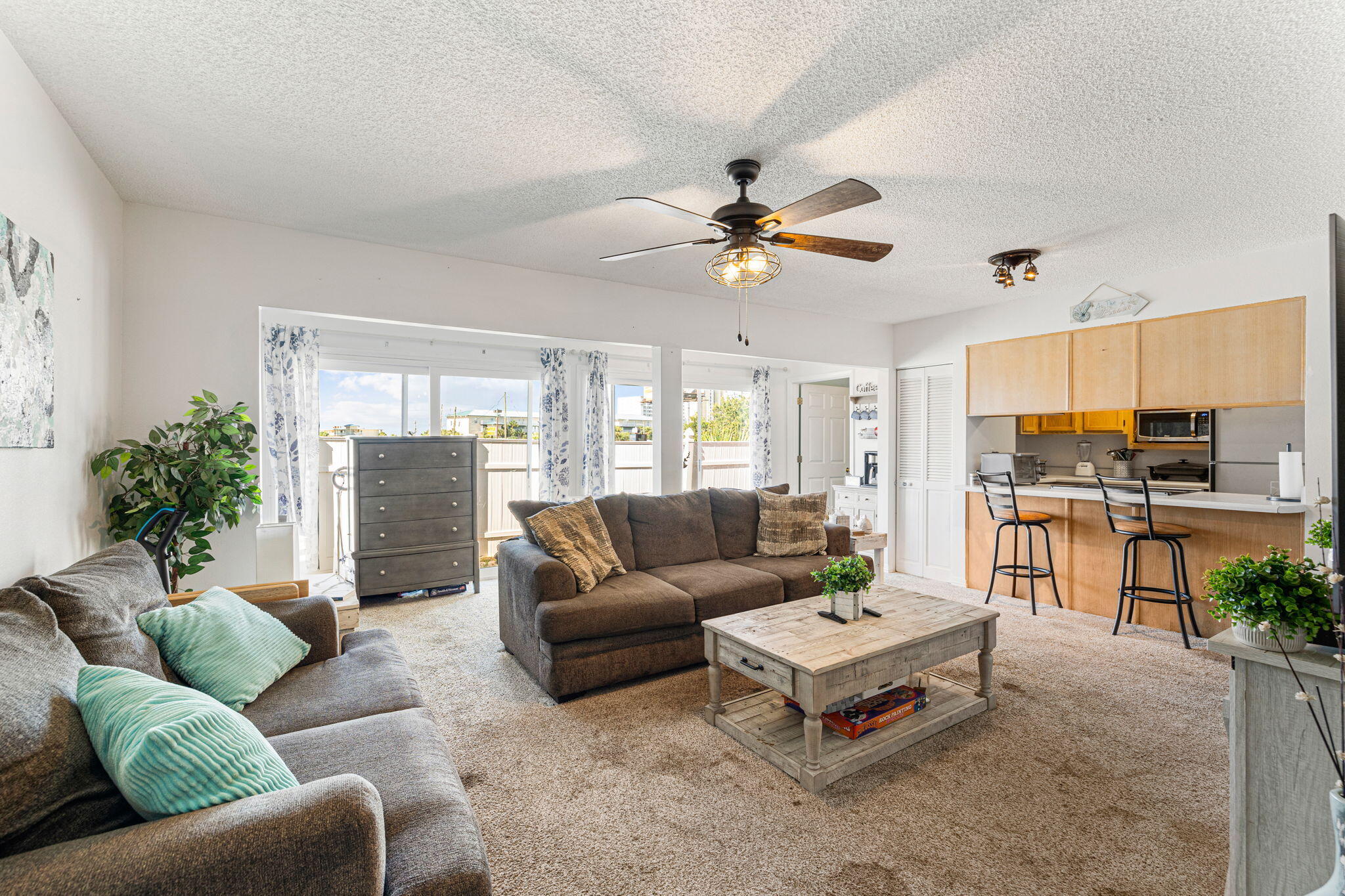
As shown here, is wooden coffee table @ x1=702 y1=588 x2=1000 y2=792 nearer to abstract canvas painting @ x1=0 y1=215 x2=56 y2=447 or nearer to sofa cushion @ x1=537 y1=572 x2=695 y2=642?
sofa cushion @ x1=537 y1=572 x2=695 y2=642

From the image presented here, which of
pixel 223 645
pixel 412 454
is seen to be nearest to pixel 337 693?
pixel 223 645

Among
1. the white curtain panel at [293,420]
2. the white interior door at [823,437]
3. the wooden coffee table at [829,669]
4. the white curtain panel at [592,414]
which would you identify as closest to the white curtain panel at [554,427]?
the white curtain panel at [592,414]

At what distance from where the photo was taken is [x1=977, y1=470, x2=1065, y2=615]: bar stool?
4.65m

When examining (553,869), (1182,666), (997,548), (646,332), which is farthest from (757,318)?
(553,869)

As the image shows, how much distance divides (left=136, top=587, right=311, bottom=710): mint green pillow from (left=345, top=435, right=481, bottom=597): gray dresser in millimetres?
2886

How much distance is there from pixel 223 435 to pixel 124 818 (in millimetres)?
2408

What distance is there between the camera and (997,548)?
499 cm

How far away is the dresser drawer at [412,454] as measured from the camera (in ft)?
16.1

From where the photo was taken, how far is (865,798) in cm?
217

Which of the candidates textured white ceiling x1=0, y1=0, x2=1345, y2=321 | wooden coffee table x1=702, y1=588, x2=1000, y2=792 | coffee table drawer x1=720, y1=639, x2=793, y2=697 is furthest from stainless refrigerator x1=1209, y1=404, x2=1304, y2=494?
coffee table drawer x1=720, y1=639, x2=793, y2=697

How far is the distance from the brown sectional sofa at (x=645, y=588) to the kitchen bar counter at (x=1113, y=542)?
5.58 feet

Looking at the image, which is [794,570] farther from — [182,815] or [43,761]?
[43,761]

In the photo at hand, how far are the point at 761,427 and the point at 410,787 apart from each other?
20.4 ft

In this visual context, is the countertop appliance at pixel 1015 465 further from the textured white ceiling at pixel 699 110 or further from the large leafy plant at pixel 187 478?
the large leafy plant at pixel 187 478
